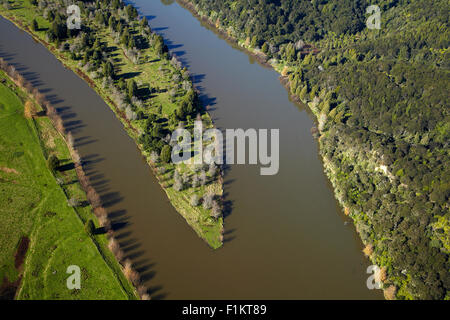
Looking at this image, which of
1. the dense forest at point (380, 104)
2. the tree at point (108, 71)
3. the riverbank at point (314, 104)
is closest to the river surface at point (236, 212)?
the riverbank at point (314, 104)

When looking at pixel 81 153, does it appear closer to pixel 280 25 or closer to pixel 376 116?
pixel 376 116

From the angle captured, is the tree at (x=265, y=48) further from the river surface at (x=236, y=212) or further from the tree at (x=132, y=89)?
the tree at (x=132, y=89)

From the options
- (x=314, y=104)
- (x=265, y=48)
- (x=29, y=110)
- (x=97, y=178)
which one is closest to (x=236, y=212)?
(x=97, y=178)

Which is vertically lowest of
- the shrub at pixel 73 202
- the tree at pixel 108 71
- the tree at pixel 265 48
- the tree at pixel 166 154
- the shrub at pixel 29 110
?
the shrub at pixel 73 202

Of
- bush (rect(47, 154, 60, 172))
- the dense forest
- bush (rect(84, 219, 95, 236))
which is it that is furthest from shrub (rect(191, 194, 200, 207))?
the dense forest

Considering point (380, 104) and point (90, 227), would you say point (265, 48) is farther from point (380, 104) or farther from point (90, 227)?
point (90, 227)

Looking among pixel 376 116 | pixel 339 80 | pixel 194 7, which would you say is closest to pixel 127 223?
pixel 376 116
